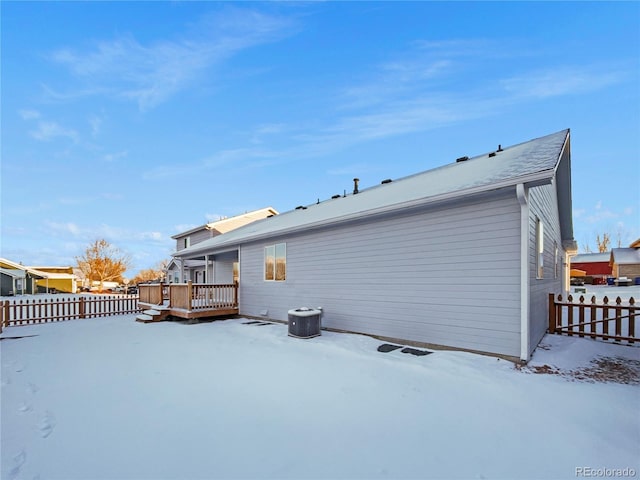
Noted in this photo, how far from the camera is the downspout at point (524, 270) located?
4.86 metres

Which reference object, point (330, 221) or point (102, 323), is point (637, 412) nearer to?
point (330, 221)

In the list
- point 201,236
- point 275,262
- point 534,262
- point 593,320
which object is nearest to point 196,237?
point 201,236

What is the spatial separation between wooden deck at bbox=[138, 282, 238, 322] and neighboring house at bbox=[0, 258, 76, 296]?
1092 inches

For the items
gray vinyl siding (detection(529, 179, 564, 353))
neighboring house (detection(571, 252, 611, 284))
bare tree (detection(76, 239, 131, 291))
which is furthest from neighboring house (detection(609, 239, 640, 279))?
bare tree (detection(76, 239, 131, 291))

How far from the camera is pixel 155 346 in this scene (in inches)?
282

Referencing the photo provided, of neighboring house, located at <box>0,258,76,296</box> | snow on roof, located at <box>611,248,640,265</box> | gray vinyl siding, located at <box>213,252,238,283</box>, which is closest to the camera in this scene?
gray vinyl siding, located at <box>213,252,238,283</box>

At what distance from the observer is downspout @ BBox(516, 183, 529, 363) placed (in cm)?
486

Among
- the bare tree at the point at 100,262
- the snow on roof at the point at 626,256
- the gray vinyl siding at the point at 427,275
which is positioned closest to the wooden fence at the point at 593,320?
the gray vinyl siding at the point at 427,275

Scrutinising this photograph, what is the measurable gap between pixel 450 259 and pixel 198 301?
8600mm

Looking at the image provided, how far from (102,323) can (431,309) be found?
1129cm

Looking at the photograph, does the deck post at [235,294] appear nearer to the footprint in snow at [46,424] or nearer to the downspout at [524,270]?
the footprint in snow at [46,424]

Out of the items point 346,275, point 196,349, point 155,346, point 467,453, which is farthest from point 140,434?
point 346,275

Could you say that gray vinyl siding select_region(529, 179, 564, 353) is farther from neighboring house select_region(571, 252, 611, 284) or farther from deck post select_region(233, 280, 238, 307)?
neighboring house select_region(571, 252, 611, 284)

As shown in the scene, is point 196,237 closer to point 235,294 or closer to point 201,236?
point 201,236
